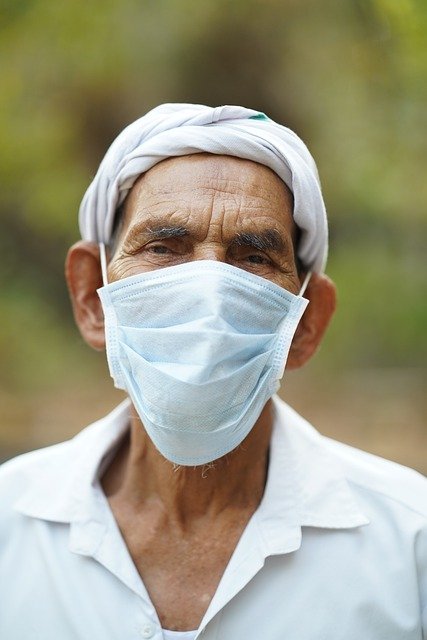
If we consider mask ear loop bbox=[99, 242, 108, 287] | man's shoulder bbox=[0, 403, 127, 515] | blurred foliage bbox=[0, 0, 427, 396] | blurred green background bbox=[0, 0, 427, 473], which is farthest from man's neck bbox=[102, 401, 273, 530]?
blurred foliage bbox=[0, 0, 427, 396]

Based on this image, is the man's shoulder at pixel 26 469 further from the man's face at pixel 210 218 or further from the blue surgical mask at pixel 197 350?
the man's face at pixel 210 218

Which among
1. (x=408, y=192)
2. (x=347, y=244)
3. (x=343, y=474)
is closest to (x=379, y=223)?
(x=347, y=244)

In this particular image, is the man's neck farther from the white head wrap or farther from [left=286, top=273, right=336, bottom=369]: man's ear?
the white head wrap

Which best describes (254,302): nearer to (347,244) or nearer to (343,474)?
(343,474)

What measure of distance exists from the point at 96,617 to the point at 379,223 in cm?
589

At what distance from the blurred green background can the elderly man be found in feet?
7.69

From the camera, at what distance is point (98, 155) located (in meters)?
7.62

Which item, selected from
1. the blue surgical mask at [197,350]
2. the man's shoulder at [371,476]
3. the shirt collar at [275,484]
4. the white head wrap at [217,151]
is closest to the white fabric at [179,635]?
the shirt collar at [275,484]

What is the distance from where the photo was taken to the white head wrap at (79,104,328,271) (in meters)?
2.72

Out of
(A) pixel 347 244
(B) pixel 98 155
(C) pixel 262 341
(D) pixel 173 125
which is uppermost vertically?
(D) pixel 173 125

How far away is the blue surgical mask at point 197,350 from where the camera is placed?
2.41m

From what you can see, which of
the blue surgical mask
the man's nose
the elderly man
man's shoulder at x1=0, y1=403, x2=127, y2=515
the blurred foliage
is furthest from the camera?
the blurred foliage

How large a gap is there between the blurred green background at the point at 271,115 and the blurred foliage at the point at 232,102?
1cm

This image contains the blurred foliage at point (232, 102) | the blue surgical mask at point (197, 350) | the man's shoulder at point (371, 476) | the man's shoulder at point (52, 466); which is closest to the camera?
the blue surgical mask at point (197, 350)
